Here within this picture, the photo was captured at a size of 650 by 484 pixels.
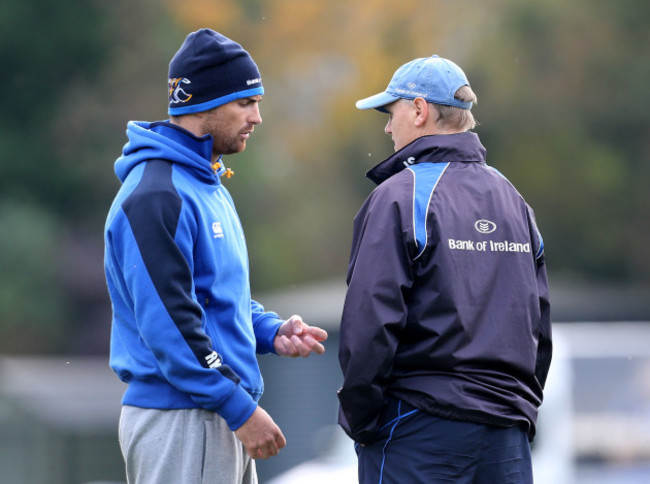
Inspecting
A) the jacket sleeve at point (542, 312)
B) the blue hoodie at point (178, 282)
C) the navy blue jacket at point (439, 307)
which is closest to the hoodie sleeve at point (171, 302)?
the blue hoodie at point (178, 282)

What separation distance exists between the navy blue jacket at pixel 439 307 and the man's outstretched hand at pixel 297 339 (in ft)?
0.67

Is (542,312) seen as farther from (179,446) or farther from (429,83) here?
(179,446)

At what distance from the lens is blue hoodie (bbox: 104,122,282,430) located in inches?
136

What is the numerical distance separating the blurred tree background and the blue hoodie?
731 inches

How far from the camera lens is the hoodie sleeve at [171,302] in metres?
3.43

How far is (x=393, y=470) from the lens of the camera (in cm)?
375

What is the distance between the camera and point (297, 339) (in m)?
3.97

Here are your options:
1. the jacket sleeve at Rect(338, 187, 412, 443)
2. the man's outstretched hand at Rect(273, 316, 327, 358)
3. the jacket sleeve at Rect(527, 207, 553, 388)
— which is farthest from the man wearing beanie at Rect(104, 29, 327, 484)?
the jacket sleeve at Rect(527, 207, 553, 388)

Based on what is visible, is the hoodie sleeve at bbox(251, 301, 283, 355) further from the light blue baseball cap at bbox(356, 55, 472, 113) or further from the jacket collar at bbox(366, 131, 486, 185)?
the light blue baseball cap at bbox(356, 55, 472, 113)

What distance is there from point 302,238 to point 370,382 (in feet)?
82.4

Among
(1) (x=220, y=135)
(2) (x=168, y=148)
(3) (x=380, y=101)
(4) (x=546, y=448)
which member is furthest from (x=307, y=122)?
(2) (x=168, y=148)

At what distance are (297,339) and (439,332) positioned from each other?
1.82 ft

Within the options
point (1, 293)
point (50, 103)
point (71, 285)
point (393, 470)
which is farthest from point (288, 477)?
point (50, 103)

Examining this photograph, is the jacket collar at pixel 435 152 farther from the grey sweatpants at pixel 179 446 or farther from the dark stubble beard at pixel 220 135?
the grey sweatpants at pixel 179 446
